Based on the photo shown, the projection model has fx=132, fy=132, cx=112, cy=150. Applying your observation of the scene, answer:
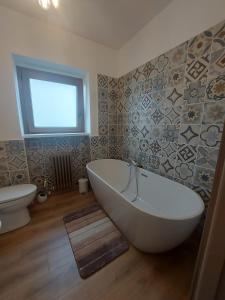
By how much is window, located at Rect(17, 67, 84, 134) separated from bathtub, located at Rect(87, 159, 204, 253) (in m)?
0.92

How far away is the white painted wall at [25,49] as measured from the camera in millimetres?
1570

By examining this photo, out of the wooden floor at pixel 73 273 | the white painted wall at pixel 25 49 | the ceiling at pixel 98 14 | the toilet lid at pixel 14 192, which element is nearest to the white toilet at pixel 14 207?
the toilet lid at pixel 14 192

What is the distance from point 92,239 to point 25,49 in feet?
7.91

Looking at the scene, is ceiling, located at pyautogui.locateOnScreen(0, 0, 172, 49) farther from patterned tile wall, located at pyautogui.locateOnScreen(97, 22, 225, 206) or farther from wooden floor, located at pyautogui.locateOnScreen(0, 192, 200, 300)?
wooden floor, located at pyautogui.locateOnScreen(0, 192, 200, 300)

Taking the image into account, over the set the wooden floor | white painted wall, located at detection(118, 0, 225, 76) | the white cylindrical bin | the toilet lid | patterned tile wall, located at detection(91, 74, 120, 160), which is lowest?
the wooden floor

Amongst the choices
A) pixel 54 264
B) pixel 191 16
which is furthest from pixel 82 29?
pixel 54 264

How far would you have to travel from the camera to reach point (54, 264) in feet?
3.79

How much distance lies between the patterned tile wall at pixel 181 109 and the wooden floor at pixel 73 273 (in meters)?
0.77

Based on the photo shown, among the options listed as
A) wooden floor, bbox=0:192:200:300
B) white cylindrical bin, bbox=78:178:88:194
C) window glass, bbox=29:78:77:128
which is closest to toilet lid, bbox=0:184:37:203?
wooden floor, bbox=0:192:200:300

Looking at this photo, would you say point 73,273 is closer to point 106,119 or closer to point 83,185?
point 83,185

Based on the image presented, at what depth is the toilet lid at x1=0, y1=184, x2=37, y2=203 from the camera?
1.44m

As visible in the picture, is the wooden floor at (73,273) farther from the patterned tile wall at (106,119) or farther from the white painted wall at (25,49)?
the patterned tile wall at (106,119)

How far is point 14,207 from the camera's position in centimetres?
146

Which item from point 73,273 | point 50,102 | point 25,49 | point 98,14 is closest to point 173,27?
point 98,14
